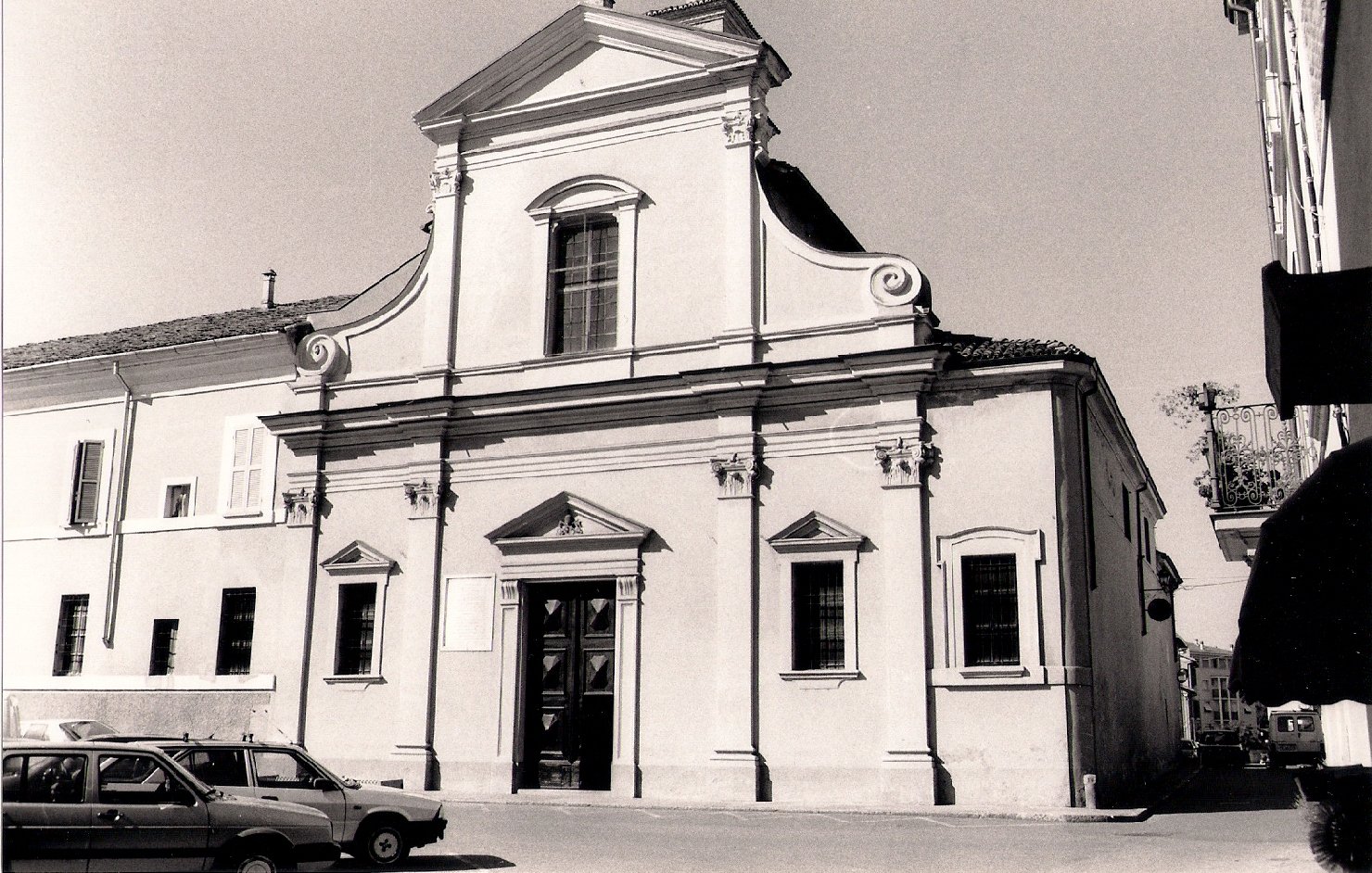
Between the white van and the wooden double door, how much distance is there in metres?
19.7

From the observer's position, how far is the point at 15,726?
1495 cm

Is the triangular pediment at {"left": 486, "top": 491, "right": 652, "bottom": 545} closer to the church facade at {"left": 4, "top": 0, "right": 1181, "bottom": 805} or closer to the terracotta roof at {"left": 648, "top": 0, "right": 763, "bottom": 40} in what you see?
the church facade at {"left": 4, "top": 0, "right": 1181, "bottom": 805}

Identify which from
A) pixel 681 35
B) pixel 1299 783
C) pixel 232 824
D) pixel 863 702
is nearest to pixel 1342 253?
pixel 1299 783

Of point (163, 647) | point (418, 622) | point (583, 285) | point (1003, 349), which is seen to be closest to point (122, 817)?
point (418, 622)

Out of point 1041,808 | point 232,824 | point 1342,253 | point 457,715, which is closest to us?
→ point 1342,253

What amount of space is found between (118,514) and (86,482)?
0.82 meters

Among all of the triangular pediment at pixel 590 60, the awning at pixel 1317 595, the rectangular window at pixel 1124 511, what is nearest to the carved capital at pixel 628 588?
the triangular pediment at pixel 590 60

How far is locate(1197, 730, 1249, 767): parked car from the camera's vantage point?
1214 inches

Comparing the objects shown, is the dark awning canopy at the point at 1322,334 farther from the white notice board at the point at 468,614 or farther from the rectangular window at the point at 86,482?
the rectangular window at the point at 86,482

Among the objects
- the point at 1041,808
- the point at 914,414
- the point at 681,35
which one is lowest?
the point at 1041,808

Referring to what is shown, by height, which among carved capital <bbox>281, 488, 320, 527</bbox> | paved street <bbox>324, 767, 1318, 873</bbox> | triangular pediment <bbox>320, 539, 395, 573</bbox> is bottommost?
paved street <bbox>324, 767, 1318, 873</bbox>

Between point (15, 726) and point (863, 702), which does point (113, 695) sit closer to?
point (15, 726)

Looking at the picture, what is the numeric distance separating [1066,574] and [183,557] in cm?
1315

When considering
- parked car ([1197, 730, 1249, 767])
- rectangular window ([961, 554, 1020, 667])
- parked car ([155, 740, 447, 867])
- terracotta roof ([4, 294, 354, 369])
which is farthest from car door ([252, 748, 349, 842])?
parked car ([1197, 730, 1249, 767])
